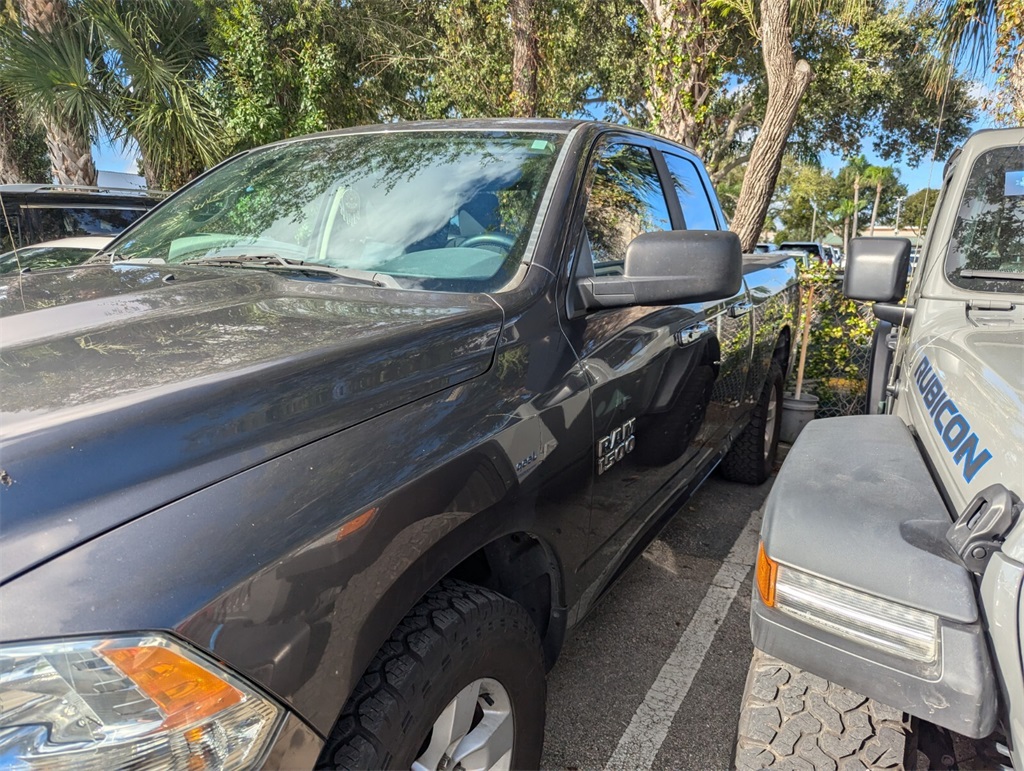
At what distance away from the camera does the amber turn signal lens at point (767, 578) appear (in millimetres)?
1438

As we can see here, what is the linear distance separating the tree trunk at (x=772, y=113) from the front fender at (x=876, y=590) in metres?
5.20

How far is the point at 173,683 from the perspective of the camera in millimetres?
913

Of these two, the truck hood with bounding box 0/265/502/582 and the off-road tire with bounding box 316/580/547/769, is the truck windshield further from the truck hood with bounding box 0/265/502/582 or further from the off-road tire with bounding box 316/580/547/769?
the off-road tire with bounding box 316/580/547/769

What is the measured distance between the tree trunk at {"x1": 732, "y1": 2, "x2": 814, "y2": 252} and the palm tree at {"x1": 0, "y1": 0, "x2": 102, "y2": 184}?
25.2ft

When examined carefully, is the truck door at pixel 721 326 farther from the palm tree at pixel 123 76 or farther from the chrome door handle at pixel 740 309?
the palm tree at pixel 123 76

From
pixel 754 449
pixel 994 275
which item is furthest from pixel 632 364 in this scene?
pixel 754 449

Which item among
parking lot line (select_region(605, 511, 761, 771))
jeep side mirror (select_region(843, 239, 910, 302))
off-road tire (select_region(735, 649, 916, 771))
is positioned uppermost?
jeep side mirror (select_region(843, 239, 910, 302))

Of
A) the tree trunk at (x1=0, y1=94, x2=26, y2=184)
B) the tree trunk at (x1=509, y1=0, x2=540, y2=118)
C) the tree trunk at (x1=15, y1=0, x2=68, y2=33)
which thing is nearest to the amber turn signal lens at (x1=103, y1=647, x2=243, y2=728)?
the tree trunk at (x1=509, y1=0, x2=540, y2=118)

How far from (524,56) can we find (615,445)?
7.78m

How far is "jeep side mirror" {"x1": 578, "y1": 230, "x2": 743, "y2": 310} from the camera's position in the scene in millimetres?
1878

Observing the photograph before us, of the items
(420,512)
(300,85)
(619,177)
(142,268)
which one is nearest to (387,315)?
(420,512)

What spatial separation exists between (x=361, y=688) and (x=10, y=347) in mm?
912

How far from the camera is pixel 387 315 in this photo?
1.54 metres

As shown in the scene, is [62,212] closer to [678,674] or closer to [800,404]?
[678,674]
